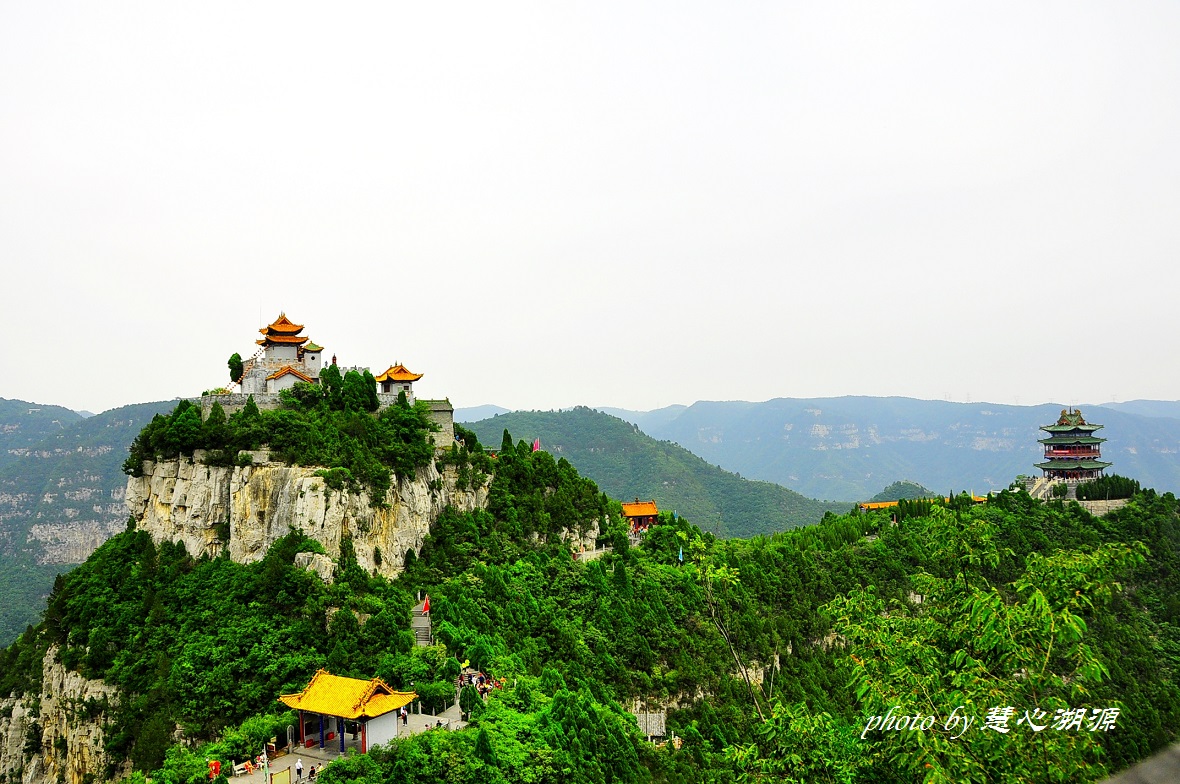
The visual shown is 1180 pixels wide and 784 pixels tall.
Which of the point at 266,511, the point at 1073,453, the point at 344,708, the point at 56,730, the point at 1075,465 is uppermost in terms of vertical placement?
the point at 266,511

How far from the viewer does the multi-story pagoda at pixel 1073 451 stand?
2306 inches

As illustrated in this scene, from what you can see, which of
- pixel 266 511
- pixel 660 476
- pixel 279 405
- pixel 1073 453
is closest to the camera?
pixel 266 511

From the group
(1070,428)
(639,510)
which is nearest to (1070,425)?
(1070,428)

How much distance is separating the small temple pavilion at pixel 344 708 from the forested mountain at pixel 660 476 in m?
78.6

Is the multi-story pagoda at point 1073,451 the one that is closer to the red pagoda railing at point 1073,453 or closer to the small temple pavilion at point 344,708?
the red pagoda railing at point 1073,453

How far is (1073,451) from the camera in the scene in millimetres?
59000

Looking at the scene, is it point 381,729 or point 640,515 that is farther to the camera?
point 640,515

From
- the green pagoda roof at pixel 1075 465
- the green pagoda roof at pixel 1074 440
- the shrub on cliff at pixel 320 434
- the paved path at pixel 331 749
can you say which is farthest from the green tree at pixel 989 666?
the green pagoda roof at pixel 1074 440

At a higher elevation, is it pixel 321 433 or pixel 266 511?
pixel 321 433

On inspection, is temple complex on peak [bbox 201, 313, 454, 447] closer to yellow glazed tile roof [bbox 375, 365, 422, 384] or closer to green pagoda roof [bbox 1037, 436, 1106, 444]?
yellow glazed tile roof [bbox 375, 365, 422, 384]

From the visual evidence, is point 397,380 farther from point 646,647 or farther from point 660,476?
point 660,476

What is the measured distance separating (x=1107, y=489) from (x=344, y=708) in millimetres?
52019

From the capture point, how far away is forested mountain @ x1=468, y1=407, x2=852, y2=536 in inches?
4168

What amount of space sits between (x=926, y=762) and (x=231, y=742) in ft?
57.2
